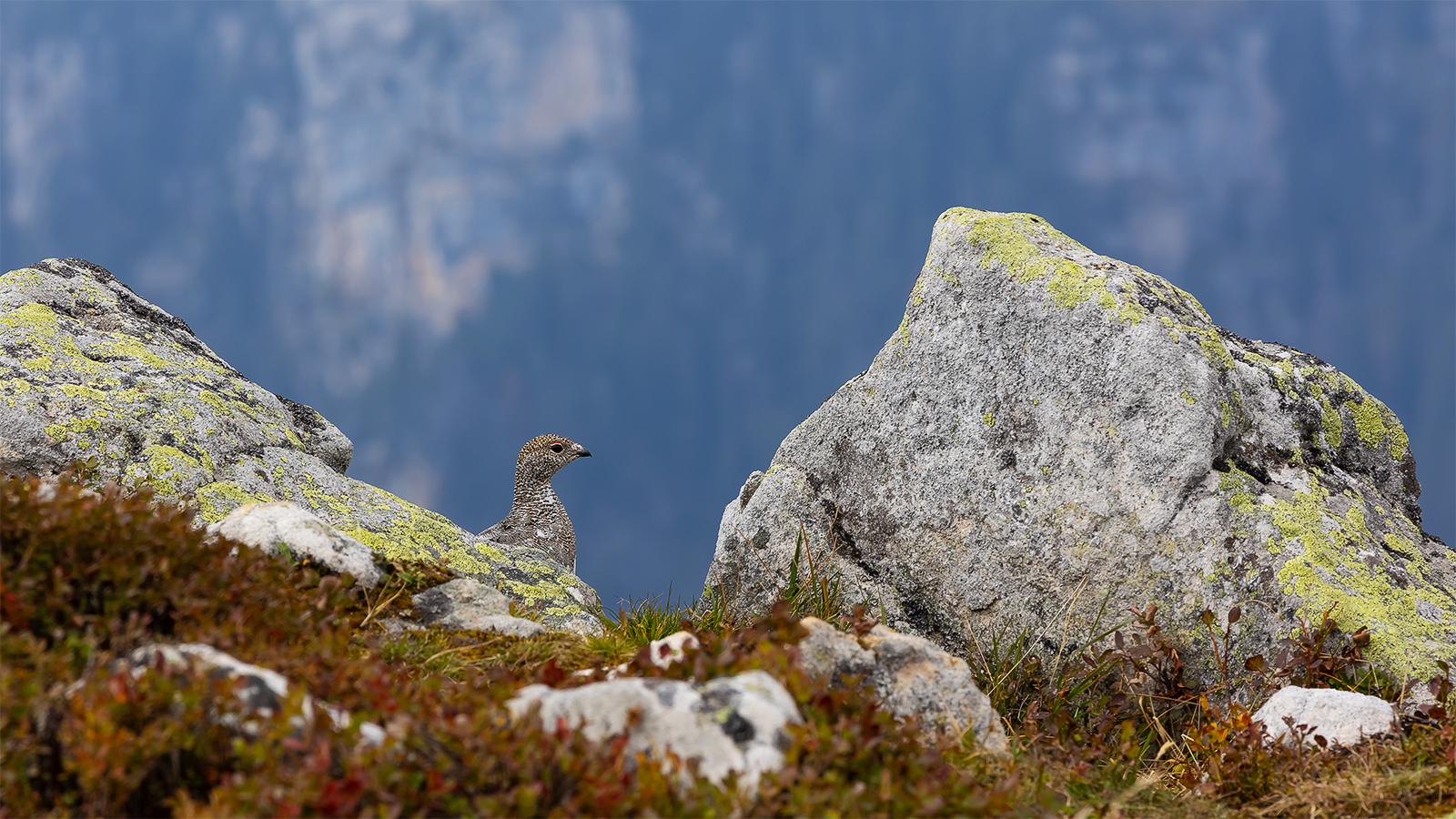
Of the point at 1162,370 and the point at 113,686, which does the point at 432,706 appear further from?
the point at 1162,370

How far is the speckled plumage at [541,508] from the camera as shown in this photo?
570 inches

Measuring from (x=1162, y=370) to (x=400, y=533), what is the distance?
25.9 ft

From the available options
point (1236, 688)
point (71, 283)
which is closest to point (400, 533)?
point (71, 283)

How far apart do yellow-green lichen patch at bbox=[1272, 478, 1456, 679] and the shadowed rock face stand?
0.06ft

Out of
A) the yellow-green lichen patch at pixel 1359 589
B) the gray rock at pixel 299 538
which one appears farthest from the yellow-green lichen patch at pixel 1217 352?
the gray rock at pixel 299 538

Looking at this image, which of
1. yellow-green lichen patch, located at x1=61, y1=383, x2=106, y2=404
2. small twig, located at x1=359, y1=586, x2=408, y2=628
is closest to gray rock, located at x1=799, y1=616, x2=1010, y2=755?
small twig, located at x1=359, y1=586, x2=408, y2=628

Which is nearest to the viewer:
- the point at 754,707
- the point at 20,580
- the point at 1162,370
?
the point at 754,707

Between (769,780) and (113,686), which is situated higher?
(113,686)

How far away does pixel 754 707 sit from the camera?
4.02 m

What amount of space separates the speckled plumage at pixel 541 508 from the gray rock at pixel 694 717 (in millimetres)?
10402

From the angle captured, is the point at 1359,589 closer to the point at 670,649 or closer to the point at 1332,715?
the point at 1332,715

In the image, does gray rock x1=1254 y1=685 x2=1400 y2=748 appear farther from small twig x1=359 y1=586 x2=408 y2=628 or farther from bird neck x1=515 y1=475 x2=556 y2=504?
bird neck x1=515 y1=475 x2=556 y2=504

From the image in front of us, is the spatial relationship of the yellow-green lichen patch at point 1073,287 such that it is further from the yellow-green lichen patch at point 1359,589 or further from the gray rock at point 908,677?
the gray rock at point 908,677

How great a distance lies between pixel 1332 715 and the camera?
267 inches
